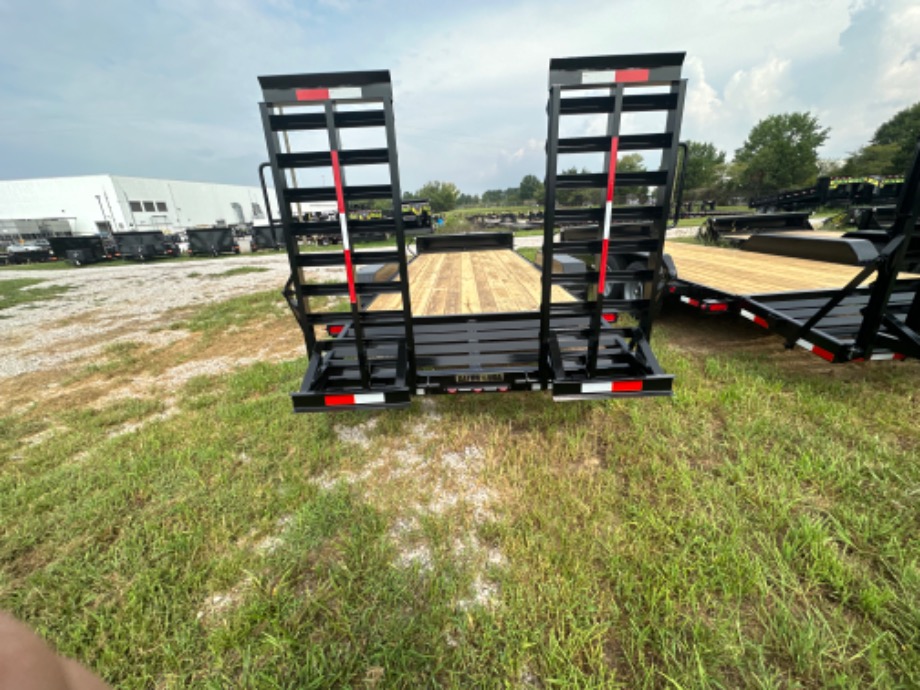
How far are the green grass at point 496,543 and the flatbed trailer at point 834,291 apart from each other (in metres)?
0.58

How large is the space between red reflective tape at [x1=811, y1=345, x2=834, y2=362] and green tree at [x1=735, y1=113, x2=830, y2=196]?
59386mm

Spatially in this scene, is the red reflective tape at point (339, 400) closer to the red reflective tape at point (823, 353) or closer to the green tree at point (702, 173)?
the red reflective tape at point (823, 353)

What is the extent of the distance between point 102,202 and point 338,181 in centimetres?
7246

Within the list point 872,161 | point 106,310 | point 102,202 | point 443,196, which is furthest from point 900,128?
point 102,202

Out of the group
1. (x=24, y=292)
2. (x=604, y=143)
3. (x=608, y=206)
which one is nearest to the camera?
(x=604, y=143)

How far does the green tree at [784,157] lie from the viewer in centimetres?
4516

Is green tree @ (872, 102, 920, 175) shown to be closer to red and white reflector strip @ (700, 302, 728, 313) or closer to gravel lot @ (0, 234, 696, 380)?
red and white reflector strip @ (700, 302, 728, 313)

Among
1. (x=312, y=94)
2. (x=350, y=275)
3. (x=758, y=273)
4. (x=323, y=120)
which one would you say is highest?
(x=312, y=94)

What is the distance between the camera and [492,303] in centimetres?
421

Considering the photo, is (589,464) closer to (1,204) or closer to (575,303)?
(575,303)

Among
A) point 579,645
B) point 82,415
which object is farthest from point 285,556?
point 82,415

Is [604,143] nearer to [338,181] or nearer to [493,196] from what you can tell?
[338,181]

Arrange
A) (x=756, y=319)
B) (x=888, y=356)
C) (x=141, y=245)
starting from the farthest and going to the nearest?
1. (x=141, y=245)
2. (x=756, y=319)
3. (x=888, y=356)

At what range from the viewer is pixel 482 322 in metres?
3.85
